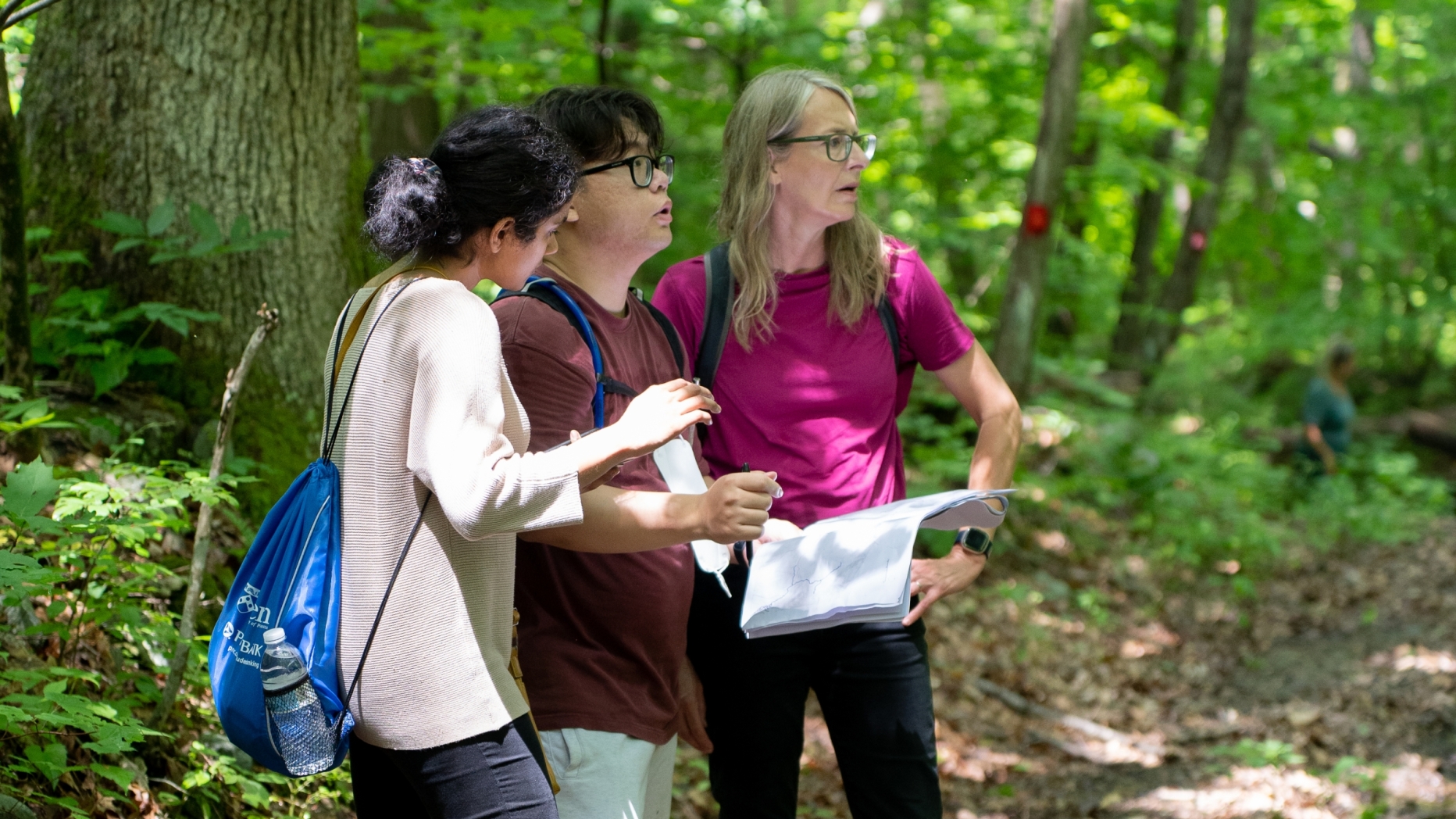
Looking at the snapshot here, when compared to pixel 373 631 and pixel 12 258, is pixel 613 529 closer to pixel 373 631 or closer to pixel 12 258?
pixel 373 631

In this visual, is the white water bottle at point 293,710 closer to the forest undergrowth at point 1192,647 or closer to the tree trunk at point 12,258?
the tree trunk at point 12,258

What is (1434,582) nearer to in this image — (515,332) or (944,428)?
(944,428)

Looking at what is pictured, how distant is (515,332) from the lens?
1852mm

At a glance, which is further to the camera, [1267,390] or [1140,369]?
[1267,390]

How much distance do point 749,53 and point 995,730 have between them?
4.69m

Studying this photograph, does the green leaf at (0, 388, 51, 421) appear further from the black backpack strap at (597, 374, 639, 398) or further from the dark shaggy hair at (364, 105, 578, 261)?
the black backpack strap at (597, 374, 639, 398)

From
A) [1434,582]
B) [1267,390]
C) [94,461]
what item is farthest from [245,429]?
[1267,390]

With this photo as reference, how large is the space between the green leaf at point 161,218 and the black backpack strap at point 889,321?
85.9 inches

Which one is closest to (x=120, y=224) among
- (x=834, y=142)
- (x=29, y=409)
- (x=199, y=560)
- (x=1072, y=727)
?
(x=29, y=409)

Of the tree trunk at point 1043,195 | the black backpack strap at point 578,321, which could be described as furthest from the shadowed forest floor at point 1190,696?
the black backpack strap at point 578,321

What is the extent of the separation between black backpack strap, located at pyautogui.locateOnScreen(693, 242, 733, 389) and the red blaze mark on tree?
17.1 feet

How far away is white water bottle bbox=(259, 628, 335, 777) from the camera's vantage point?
1.51 m

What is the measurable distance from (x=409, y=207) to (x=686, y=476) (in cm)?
74

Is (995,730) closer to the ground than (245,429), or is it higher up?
closer to the ground
